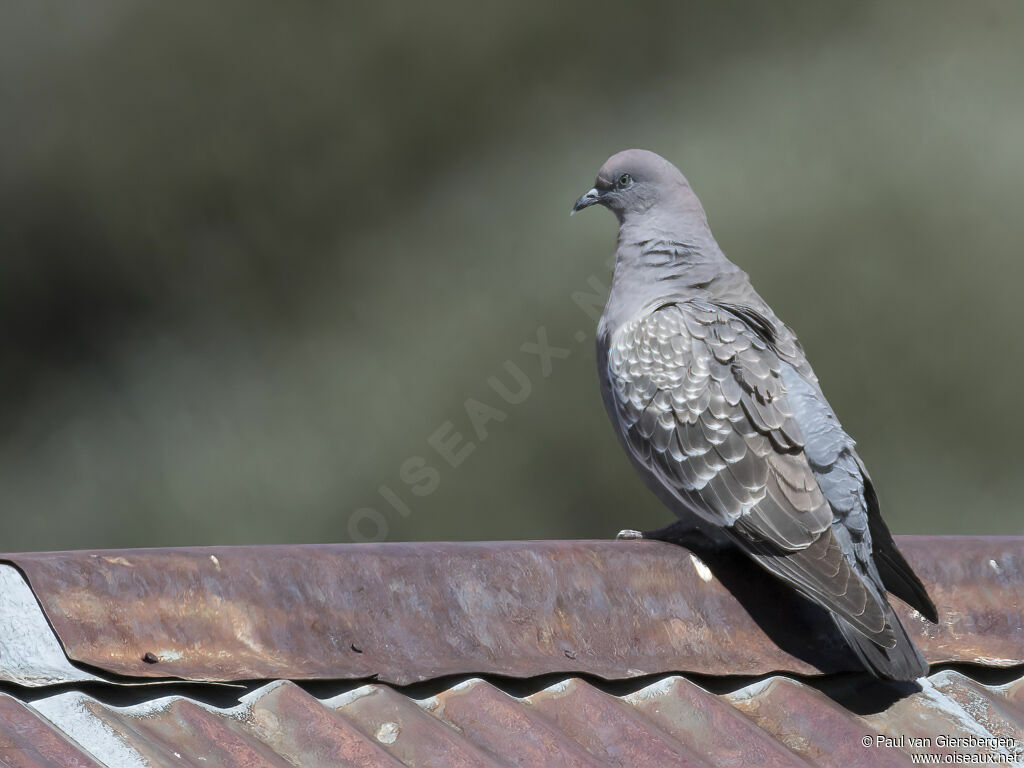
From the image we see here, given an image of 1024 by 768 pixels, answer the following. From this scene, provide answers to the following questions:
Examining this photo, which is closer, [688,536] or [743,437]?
[743,437]

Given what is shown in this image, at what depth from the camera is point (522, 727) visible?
248cm

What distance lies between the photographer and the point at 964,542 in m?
3.39

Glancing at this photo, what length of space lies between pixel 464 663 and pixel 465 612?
14 centimetres

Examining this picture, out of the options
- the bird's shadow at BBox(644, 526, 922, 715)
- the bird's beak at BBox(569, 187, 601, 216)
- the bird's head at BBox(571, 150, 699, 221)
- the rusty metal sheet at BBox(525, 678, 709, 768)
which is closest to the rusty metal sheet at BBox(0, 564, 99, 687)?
the rusty metal sheet at BBox(525, 678, 709, 768)

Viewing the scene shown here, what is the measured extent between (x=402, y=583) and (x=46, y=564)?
722mm

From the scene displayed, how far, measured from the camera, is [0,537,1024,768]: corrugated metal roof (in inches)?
90.0

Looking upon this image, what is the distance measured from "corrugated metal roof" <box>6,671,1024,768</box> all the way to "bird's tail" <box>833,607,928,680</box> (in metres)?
0.09

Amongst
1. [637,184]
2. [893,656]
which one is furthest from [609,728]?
[637,184]

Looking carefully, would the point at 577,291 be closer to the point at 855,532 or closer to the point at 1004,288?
the point at 1004,288

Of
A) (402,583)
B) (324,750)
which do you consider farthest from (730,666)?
(324,750)

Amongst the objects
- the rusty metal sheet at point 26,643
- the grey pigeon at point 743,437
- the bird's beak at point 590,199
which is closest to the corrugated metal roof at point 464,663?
the rusty metal sheet at point 26,643

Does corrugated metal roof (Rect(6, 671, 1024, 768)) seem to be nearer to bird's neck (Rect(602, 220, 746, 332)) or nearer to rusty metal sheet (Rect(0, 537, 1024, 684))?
rusty metal sheet (Rect(0, 537, 1024, 684))

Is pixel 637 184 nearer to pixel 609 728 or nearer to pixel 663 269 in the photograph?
pixel 663 269

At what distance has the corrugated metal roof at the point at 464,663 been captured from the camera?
7.50ft
